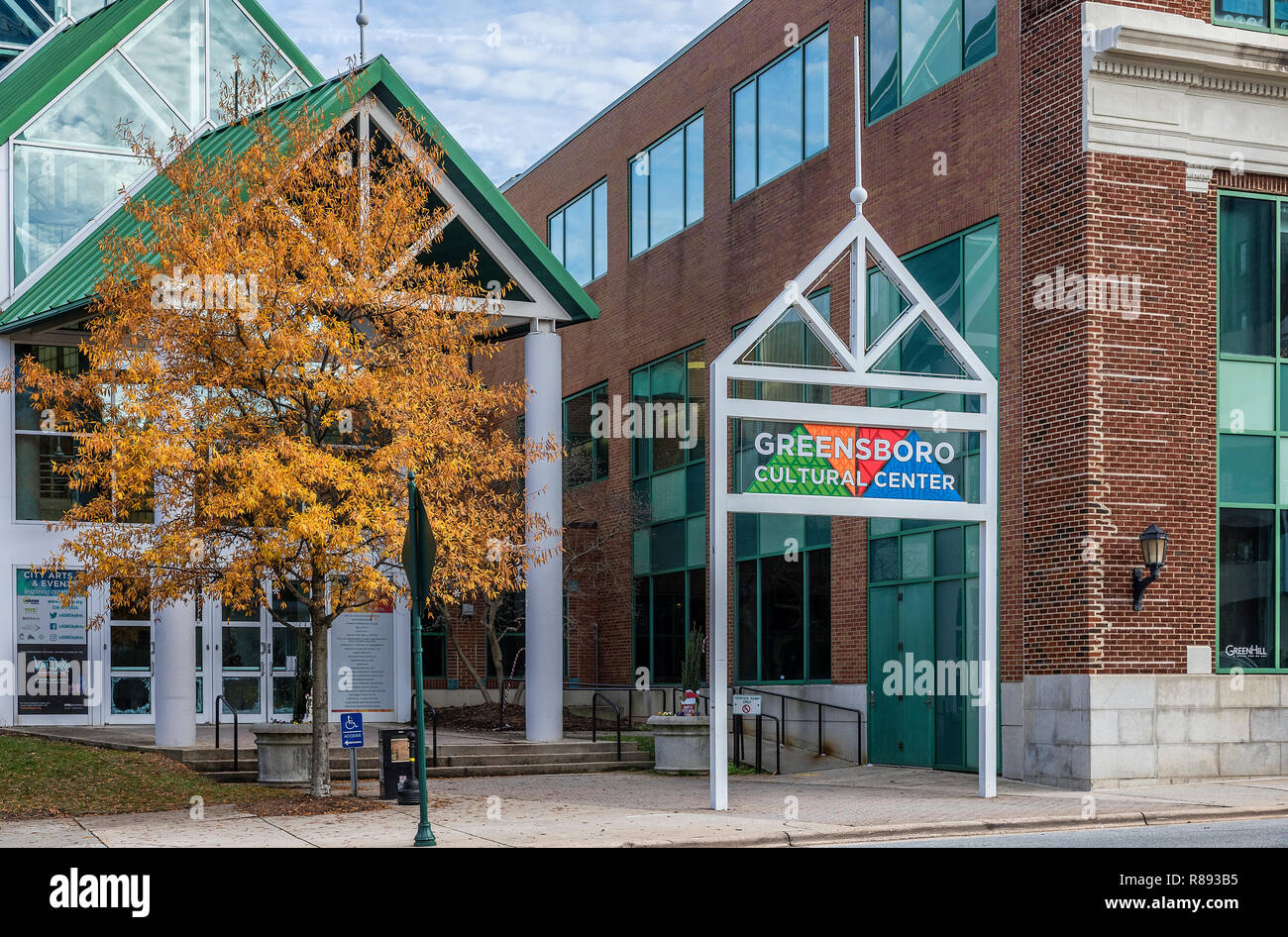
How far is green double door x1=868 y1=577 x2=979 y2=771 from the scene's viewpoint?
70.4ft

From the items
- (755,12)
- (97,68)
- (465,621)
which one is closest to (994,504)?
(755,12)

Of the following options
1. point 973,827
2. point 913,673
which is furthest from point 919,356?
point 973,827

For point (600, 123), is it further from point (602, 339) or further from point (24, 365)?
point (24, 365)

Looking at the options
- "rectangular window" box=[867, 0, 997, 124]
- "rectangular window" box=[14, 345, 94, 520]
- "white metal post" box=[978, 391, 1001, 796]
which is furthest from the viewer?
"rectangular window" box=[14, 345, 94, 520]

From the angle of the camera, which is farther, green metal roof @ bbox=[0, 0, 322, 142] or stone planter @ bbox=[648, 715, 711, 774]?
green metal roof @ bbox=[0, 0, 322, 142]

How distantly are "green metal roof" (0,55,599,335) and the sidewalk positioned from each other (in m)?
7.98

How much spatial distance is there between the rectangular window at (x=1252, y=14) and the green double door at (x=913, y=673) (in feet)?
26.8

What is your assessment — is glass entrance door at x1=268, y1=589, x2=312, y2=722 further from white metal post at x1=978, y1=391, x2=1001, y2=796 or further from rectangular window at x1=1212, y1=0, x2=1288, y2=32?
rectangular window at x1=1212, y1=0, x2=1288, y2=32

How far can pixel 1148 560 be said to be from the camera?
18406 millimetres

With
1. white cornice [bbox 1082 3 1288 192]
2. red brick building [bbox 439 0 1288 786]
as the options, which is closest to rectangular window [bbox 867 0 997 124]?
red brick building [bbox 439 0 1288 786]

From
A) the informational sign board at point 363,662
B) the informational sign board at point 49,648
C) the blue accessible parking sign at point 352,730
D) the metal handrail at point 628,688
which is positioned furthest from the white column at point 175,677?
the metal handrail at point 628,688

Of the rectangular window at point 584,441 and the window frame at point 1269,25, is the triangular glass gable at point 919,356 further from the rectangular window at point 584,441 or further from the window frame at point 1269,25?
the rectangular window at point 584,441

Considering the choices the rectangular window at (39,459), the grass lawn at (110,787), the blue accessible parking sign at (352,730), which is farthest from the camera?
the rectangular window at (39,459)

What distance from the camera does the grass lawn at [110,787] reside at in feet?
54.0
